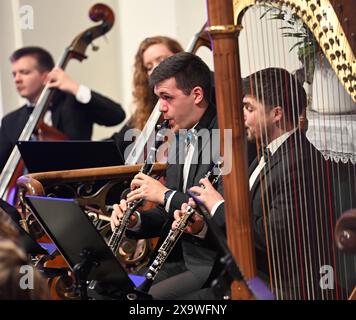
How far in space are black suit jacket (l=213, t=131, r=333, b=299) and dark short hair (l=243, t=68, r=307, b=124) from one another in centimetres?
10

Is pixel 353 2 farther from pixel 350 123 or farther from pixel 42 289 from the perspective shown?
pixel 42 289

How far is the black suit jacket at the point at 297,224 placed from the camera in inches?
84.8

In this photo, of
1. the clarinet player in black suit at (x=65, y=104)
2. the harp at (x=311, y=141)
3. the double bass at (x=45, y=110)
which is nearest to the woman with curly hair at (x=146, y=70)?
the double bass at (x=45, y=110)

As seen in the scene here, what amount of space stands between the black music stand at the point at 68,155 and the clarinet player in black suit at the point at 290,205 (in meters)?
0.74

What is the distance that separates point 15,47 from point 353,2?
3.36 m

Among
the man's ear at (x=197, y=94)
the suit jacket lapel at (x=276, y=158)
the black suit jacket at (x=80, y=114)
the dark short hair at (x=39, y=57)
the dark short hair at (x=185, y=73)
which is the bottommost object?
the suit jacket lapel at (x=276, y=158)

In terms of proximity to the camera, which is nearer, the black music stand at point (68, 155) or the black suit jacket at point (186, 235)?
the black suit jacket at point (186, 235)

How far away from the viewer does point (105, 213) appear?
296cm

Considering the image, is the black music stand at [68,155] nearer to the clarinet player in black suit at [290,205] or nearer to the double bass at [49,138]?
the double bass at [49,138]

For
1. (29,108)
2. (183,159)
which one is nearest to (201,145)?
(183,159)

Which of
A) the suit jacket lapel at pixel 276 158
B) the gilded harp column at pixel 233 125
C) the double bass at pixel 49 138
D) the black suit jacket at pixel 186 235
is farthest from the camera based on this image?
the double bass at pixel 49 138

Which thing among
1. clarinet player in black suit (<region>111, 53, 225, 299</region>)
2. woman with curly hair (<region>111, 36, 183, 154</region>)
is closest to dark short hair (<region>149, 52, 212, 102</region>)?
clarinet player in black suit (<region>111, 53, 225, 299</region>)

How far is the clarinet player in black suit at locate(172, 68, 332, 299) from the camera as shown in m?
2.15
